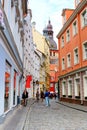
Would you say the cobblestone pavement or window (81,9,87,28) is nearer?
the cobblestone pavement

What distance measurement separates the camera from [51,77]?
84.2 metres

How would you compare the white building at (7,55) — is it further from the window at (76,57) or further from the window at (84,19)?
the window at (76,57)

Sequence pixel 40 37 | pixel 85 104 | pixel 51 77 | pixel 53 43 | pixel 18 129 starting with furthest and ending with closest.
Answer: pixel 53 43, pixel 51 77, pixel 40 37, pixel 85 104, pixel 18 129

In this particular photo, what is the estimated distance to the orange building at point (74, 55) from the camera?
79.0ft

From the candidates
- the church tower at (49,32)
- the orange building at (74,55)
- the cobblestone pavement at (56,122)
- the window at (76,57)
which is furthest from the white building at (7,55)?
the church tower at (49,32)

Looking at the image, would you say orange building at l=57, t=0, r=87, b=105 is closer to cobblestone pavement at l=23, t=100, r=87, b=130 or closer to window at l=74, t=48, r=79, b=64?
window at l=74, t=48, r=79, b=64

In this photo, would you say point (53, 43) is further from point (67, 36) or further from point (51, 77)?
point (67, 36)

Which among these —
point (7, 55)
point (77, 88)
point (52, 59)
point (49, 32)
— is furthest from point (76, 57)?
point (49, 32)

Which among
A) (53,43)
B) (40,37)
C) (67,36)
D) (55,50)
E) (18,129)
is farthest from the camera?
(53,43)

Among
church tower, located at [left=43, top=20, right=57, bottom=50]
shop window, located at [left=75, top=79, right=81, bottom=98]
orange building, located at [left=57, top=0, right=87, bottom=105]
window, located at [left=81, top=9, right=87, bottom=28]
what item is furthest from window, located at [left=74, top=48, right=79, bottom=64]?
church tower, located at [left=43, top=20, right=57, bottom=50]

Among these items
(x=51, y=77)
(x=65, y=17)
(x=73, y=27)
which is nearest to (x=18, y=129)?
(x=73, y=27)

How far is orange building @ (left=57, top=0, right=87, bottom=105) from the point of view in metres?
24.1

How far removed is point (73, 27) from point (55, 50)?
252 ft

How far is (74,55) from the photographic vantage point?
27.5 meters
